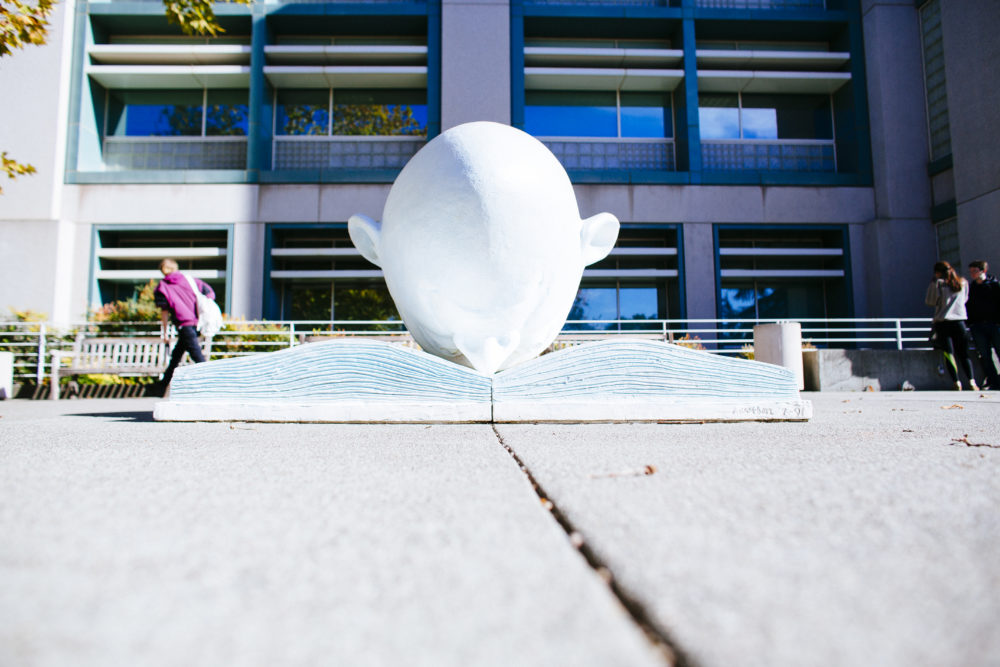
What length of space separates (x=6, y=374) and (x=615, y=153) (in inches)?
534

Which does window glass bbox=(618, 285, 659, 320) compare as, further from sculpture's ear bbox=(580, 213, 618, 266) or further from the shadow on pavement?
the shadow on pavement

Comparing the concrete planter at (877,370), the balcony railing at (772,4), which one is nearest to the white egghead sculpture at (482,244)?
the concrete planter at (877,370)

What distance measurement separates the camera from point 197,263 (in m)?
15.1

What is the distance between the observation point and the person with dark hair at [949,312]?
784 cm

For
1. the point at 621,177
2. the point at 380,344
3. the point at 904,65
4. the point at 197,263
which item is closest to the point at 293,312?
the point at 197,263

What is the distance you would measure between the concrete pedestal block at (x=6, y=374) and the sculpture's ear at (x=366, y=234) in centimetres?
820

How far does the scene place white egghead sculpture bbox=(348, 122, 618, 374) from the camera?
364 cm

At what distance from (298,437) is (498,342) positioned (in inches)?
59.6

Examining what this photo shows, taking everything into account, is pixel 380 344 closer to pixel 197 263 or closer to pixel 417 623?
pixel 417 623

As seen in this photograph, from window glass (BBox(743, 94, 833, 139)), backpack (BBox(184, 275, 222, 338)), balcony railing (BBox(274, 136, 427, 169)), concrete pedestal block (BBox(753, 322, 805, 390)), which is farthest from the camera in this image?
window glass (BBox(743, 94, 833, 139))

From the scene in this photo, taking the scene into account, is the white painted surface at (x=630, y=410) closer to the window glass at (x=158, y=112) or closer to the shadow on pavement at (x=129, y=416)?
the shadow on pavement at (x=129, y=416)

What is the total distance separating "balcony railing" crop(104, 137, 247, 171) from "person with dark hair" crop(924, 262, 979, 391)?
15.0 meters

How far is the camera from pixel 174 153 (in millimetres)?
15086

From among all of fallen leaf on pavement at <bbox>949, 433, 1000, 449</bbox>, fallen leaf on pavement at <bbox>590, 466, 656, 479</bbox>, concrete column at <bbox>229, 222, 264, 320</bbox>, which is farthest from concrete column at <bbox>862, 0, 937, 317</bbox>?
concrete column at <bbox>229, 222, 264, 320</bbox>
